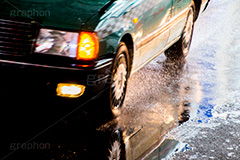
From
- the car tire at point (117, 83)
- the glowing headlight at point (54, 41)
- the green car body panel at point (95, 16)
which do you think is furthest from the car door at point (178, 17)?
the glowing headlight at point (54, 41)

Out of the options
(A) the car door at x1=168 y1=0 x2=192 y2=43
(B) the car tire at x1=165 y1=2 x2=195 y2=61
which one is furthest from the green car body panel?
(B) the car tire at x1=165 y1=2 x2=195 y2=61

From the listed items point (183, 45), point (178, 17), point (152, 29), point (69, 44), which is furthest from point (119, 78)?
point (183, 45)

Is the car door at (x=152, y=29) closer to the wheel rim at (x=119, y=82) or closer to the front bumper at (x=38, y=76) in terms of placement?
the wheel rim at (x=119, y=82)

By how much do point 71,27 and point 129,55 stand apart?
44.5 inches

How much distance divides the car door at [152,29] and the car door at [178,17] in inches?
9.6

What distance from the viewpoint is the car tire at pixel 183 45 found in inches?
346

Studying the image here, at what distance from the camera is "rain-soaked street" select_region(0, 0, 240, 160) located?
203 inches

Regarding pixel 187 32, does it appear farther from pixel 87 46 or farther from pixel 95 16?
pixel 87 46

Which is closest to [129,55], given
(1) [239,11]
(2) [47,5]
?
(2) [47,5]

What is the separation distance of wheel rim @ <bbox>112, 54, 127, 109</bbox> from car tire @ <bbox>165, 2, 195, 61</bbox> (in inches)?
101

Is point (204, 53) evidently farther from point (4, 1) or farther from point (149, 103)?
point (4, 1)

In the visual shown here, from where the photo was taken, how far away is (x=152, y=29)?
6.74 metres

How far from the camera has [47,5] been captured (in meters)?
5.67

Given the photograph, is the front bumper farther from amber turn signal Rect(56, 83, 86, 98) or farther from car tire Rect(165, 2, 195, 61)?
car tire Rect(165, 2, 195, 61)
